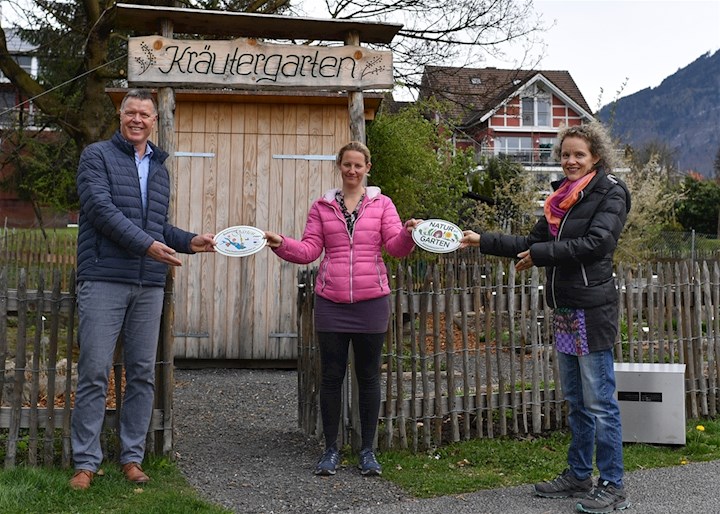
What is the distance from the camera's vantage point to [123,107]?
4.49 m

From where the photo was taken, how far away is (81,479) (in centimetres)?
431

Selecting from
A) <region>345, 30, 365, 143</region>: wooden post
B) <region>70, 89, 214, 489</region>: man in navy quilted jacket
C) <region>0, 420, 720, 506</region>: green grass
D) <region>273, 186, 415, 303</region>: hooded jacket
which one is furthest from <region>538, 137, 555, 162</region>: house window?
<region>70, 89, 214, 489</region>: man in navy quilted jacket

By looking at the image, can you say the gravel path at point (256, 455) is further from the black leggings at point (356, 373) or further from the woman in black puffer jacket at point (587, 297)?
the woman in black puffer jacket at point (587, 297)

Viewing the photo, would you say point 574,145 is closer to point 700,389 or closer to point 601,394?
point 601,394

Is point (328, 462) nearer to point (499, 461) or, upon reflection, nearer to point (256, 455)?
point (256, 455)

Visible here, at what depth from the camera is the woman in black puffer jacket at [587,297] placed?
408cm

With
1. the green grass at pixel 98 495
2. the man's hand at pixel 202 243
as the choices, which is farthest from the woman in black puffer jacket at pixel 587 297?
the green grass at pixel 98 495

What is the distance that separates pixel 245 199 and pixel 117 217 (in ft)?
15.5

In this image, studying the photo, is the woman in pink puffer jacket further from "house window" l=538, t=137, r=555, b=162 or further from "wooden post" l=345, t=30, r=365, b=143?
"house window" l=538, t=137, r=555, b=162

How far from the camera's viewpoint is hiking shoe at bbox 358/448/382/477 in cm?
473

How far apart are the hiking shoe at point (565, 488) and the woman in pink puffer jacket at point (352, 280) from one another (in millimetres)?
1007

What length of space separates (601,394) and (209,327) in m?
5.64

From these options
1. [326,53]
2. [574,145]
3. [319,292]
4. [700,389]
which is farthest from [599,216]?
[700,389]

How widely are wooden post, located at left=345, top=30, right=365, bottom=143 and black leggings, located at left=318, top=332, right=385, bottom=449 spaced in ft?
6.44
